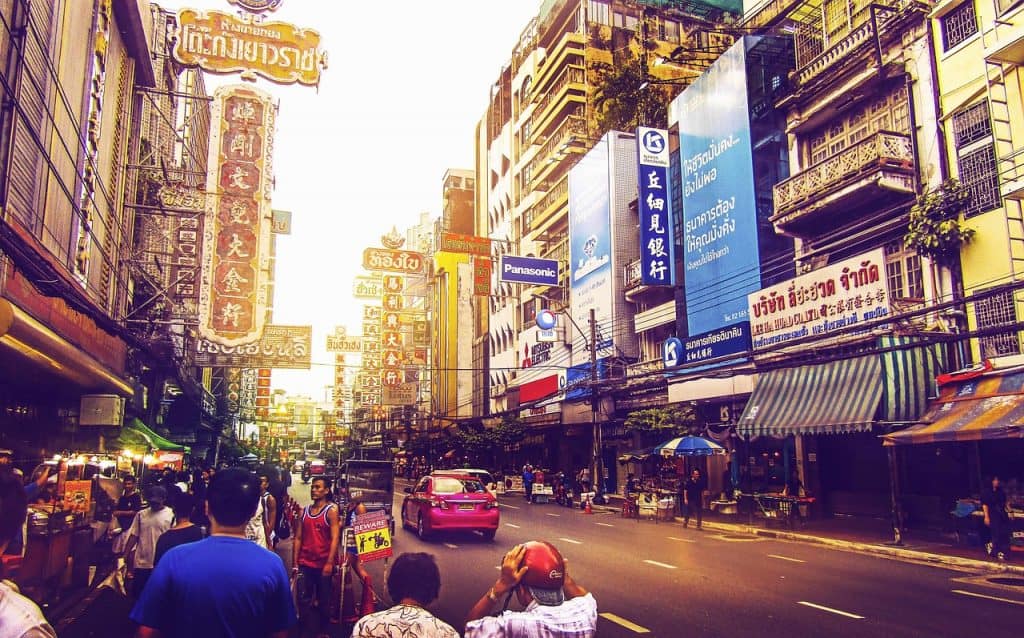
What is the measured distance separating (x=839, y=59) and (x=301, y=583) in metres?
22.7

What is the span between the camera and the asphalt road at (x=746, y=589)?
919cm

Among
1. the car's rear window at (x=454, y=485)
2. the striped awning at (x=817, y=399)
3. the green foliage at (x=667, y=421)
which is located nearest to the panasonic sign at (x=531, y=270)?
the green foliage at (x=667, y=421)

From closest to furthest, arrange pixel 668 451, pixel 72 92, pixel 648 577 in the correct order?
pixel 648 577
pixel 72 92
pixel 668 451

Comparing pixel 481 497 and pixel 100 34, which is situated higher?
pixel 100 34

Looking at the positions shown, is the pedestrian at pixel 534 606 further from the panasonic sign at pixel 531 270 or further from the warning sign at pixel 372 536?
the panasonic sign at pixel 531 270

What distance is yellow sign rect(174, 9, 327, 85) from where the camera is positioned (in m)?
24.4

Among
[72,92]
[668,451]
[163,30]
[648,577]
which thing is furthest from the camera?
[163,30]

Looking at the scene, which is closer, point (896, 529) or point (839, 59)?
point (896, 529)

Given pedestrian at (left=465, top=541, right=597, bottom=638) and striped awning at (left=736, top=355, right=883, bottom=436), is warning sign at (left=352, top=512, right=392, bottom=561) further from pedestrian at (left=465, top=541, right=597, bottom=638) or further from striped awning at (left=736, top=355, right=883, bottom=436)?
striped awning at (left=736, top=355, right=883, bottom=436)

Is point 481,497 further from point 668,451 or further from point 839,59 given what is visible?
point 839,59

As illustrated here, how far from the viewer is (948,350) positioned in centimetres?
1972

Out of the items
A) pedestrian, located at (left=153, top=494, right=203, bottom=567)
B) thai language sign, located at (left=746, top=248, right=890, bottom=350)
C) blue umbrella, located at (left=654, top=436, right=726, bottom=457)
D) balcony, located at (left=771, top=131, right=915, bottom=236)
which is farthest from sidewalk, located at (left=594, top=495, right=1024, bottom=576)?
pedestrian, located at (left=153, top=494, right=203, bottom=567)

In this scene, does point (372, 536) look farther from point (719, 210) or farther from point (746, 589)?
point (719, 210)

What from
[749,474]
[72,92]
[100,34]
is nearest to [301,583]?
[72,92]
